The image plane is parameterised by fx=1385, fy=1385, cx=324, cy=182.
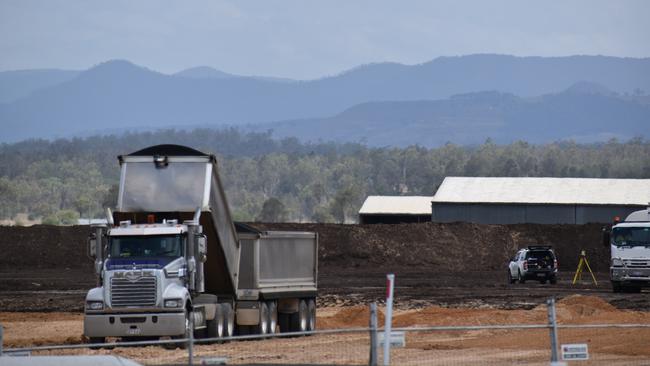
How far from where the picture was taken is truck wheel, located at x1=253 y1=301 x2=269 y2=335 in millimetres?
33125

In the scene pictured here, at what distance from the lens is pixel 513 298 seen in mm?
50844

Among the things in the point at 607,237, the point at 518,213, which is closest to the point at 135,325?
the point at 607,237

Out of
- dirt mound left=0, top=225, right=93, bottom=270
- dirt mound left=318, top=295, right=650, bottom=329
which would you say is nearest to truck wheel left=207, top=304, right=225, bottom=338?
dirt mound left=318, top=295, right=650, bottom=329

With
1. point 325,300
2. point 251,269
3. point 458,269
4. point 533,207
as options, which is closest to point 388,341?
point 251,269

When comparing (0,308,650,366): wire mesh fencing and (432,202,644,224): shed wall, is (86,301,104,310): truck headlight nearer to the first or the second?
(0,308,650,366): wire mesh fencing

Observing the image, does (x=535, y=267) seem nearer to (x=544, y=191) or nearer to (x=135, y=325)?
(x=135, y=325)

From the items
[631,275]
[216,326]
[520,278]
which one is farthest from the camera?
[520,278]

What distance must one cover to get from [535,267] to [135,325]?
3805cm

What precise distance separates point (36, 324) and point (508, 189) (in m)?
75.0

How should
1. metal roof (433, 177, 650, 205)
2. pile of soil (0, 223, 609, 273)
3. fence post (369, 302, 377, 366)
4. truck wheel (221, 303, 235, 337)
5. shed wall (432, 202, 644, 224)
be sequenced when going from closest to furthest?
1. fence post (369, 302, 377, 366)
2. truck wheel (221, 303, 235, 337)
3. pile of soil (0, 223, 609, 273)
4. shed wall (432, 202, 644, 224)
5. metal roof (433, 177, 650, 205)

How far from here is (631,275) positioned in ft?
174

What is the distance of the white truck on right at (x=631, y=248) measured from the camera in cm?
5231

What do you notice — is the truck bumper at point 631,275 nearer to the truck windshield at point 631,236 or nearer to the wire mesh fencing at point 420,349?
the truck windshield at point 631,236

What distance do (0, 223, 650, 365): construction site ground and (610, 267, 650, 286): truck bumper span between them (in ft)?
2.39
